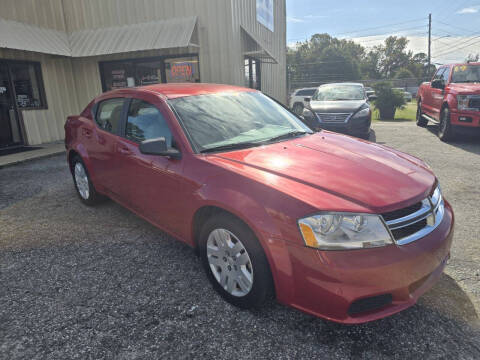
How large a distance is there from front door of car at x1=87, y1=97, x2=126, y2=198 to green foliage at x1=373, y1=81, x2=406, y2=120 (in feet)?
44.2

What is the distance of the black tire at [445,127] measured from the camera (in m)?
8.22

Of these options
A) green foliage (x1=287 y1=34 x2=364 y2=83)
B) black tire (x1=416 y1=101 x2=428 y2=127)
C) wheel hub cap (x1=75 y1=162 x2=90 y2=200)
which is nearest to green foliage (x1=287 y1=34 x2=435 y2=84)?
green foliage (x1=287 y1=34 x2=364 y2=83)

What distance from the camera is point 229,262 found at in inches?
95.6

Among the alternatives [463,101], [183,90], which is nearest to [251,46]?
[463,101]

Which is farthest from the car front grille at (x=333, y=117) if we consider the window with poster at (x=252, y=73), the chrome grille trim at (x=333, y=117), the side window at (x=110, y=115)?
the side window at (x=110, y=115)

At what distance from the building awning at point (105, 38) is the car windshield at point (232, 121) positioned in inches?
261

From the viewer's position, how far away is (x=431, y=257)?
206cm

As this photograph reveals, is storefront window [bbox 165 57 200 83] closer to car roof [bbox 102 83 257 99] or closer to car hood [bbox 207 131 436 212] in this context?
car roof [bbox 102 83 257 99]

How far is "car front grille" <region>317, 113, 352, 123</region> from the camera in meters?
8.86

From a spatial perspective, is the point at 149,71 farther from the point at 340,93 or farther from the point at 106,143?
the point at 106,143

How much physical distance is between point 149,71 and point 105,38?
157 cm

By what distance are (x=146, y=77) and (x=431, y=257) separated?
10.7 meters

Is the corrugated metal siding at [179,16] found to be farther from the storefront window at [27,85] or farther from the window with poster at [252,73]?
the storefront window at [27,85]

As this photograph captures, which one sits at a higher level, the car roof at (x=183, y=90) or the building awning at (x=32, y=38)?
the building awning at (x=32, y=38)
